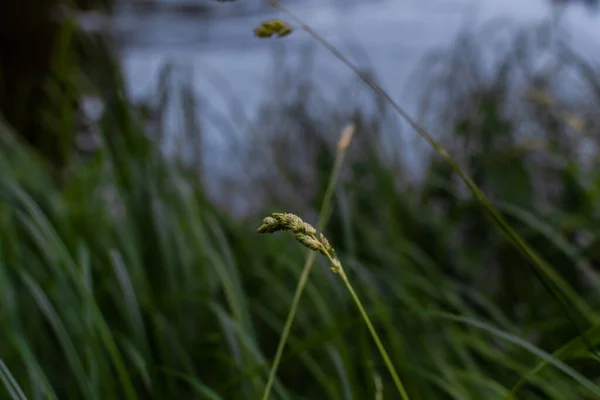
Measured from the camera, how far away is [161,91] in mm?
1747

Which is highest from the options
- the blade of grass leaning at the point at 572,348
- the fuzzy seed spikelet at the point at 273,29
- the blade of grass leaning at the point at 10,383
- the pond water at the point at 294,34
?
the fuzzy seed spikelet at the point at 273,29

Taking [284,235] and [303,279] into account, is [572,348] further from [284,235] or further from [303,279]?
[284,235]

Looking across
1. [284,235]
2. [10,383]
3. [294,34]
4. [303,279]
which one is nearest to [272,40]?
[294,34]

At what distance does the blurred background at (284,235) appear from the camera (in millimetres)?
1274

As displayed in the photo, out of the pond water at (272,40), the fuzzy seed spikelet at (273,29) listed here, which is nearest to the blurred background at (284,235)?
the fuzzy seed spikelet at (273,29)

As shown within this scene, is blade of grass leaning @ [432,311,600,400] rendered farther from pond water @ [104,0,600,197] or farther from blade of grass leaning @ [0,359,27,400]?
pond water @ [104,0,600,197]

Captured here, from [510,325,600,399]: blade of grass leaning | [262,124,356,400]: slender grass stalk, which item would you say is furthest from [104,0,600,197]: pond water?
[510,325,600,399]: blade of grass leaning

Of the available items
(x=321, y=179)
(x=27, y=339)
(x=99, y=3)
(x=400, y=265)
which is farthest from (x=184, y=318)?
(x=99, y=3)

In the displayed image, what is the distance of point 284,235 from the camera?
70.4 inches

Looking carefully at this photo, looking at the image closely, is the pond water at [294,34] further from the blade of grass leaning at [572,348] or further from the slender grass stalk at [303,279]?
the blade of grass leaning at [572,348]

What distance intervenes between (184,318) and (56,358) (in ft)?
0.76

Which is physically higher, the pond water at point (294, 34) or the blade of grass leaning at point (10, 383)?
the blade of grass leaning at point (10, 383)

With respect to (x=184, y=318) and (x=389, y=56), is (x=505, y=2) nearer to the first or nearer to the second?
(x=389, y=56)

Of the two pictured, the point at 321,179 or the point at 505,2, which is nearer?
the point at 321,179
